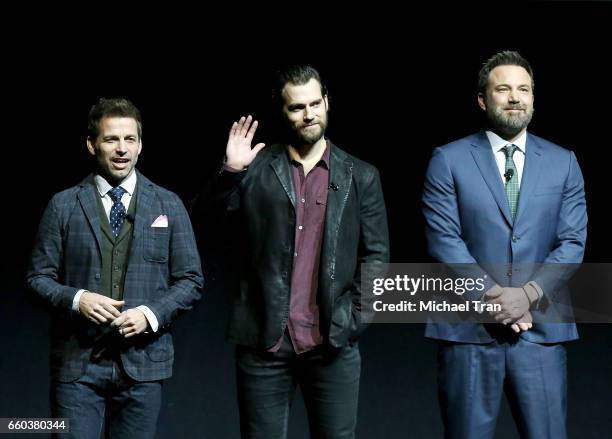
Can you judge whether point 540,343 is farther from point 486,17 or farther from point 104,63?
point 104,63

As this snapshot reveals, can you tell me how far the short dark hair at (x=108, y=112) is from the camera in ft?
12.4

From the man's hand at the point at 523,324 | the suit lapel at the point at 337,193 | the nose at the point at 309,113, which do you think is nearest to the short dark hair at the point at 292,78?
the nose at the point at 309,113

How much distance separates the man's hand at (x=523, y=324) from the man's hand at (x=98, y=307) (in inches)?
51.5

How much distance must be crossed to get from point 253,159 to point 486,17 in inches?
57.7

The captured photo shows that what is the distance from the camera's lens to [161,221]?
3.77 meters

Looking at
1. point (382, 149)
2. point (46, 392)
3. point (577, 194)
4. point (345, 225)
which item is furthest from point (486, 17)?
point (46, 392)

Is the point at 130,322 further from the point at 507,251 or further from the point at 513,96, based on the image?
the point at 513,96

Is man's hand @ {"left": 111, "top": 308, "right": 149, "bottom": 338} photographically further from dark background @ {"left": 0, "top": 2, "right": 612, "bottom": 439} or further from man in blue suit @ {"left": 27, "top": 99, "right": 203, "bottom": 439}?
dark background @ {"left": 0, "top": 2, "right": 612, "bottom": 439}

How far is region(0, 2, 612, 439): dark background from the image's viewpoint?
467 cm

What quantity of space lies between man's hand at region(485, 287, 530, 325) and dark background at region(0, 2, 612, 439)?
0.88 metres

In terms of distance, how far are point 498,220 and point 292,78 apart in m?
0.85

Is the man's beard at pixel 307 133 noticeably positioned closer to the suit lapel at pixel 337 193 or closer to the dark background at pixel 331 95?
the suit lapel at pixel 337 193

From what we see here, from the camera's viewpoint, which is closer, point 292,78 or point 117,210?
point 292,78

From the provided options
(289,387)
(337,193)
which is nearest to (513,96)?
(337,193)
